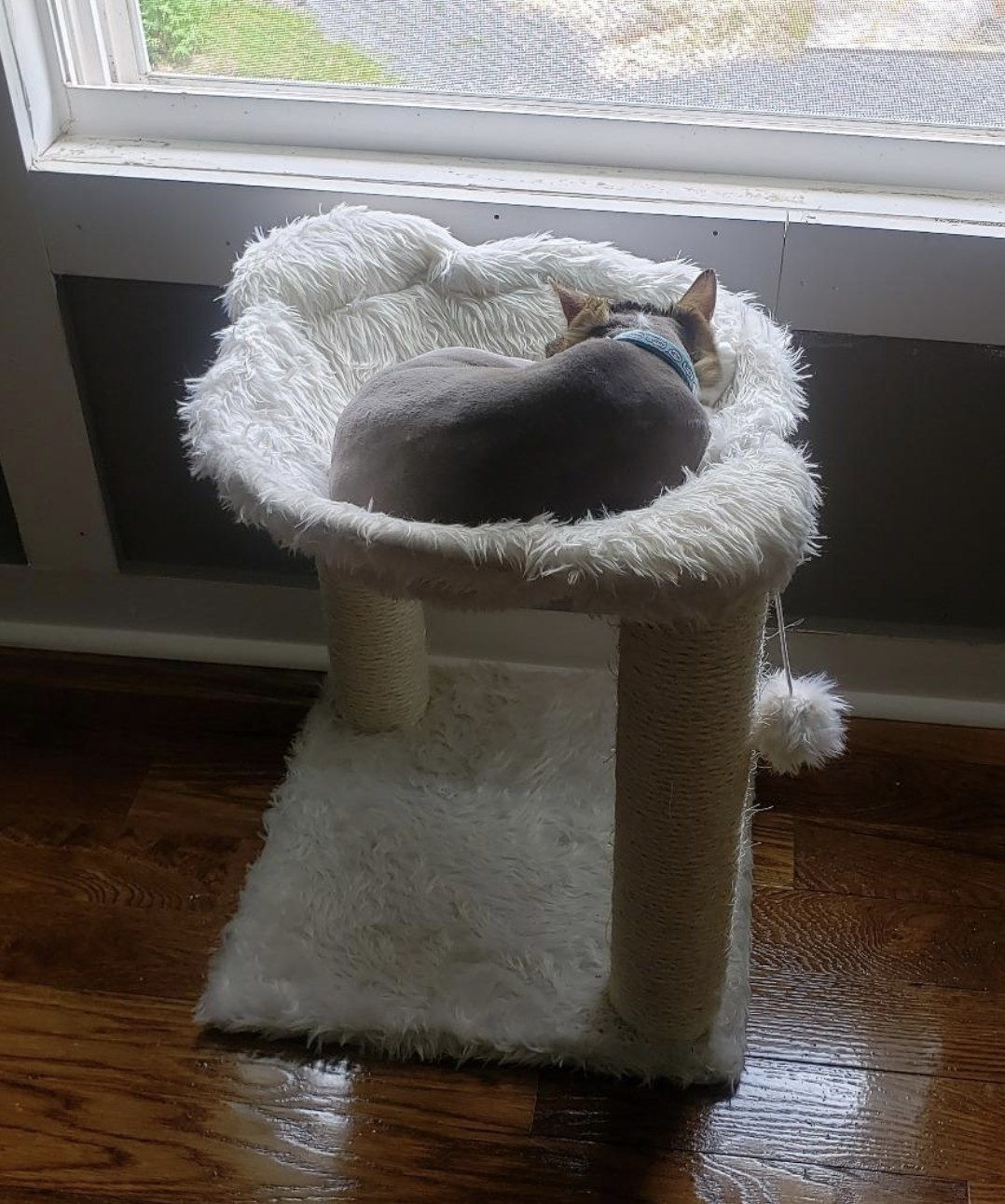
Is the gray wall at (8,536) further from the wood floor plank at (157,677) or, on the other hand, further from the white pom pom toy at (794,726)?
the white pom pom toy at (794,726)

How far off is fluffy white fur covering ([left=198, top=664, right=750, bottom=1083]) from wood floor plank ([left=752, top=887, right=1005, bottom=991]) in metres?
0.04

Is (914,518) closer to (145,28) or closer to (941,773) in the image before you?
(941,773)

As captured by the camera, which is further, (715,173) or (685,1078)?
(715,173)

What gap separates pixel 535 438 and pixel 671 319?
239 mm

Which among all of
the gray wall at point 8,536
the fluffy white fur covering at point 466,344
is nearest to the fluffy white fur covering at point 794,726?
the fluffy white fur covering at point 466,344

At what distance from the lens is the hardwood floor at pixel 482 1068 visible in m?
1.12

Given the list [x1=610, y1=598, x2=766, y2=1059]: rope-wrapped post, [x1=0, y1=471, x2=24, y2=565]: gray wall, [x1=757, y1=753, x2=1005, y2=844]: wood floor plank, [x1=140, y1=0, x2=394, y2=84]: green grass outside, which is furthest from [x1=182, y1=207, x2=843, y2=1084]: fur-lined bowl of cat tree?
[x1=0, y1=471, x2=24, y2=565]: gray wall

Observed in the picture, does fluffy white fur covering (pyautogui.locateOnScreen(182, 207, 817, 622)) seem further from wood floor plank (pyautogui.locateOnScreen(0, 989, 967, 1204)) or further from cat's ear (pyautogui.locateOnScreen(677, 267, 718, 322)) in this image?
wood floor plank (pyautogui.locateOnScreen(0, 989, 967, 1204))

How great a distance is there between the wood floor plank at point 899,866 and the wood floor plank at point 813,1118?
0.78 ft

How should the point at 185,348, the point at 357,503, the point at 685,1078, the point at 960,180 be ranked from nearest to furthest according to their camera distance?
the point at 357,503, the point at 685,1078, the point at 960,180, the point at 185,348

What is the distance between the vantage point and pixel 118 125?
1.46m

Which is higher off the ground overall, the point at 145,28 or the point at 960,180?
the point at 145,28

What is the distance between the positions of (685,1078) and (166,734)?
820 millimetres

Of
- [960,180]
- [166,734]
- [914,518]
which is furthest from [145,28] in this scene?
[914,518]
